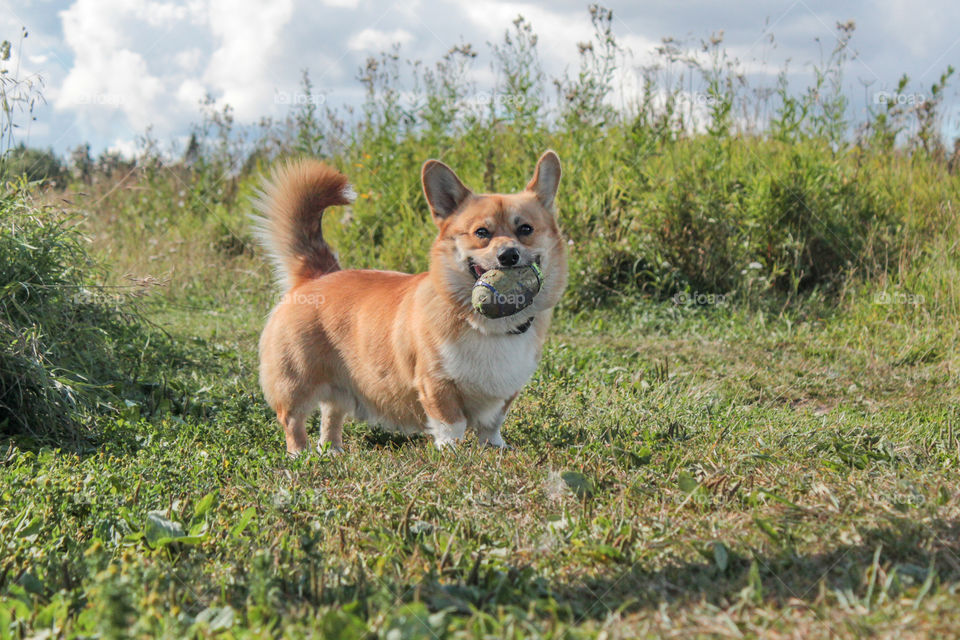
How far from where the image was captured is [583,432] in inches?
135

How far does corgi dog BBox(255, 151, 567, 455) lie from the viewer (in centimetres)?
333

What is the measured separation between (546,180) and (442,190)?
1.61ft

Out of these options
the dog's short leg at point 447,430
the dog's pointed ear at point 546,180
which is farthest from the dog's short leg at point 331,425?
the dog's pointed ear at point 546,180

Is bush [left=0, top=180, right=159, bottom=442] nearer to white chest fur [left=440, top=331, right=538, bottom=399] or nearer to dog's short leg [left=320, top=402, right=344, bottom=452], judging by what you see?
dog's short leg [left=320, top=402, right=344, bottom=452]

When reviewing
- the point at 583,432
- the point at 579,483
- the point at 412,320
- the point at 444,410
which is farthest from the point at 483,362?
the point at 579,483

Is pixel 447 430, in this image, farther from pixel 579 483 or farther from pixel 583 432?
pixel 579 483

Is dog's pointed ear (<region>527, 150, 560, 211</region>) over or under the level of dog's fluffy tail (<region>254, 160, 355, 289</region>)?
over

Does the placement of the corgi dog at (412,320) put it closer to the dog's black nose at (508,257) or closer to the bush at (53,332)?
the dog's black nose at (508,257)

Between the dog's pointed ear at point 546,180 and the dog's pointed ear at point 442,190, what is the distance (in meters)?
0.32

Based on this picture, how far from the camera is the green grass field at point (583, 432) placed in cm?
193

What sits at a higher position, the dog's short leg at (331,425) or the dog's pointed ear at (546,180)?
the dog's pointed ear at (546,180)

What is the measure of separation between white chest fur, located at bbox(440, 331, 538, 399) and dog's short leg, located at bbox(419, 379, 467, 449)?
0.21 ft

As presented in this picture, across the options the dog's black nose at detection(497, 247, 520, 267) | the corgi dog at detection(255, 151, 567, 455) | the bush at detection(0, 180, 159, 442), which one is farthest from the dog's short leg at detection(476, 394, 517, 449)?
the bush at detection(0, 180, 159, 442)

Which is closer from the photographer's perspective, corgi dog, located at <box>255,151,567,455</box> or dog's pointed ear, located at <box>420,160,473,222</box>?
corgi dog, located at <box>255,151,567,455</box>
